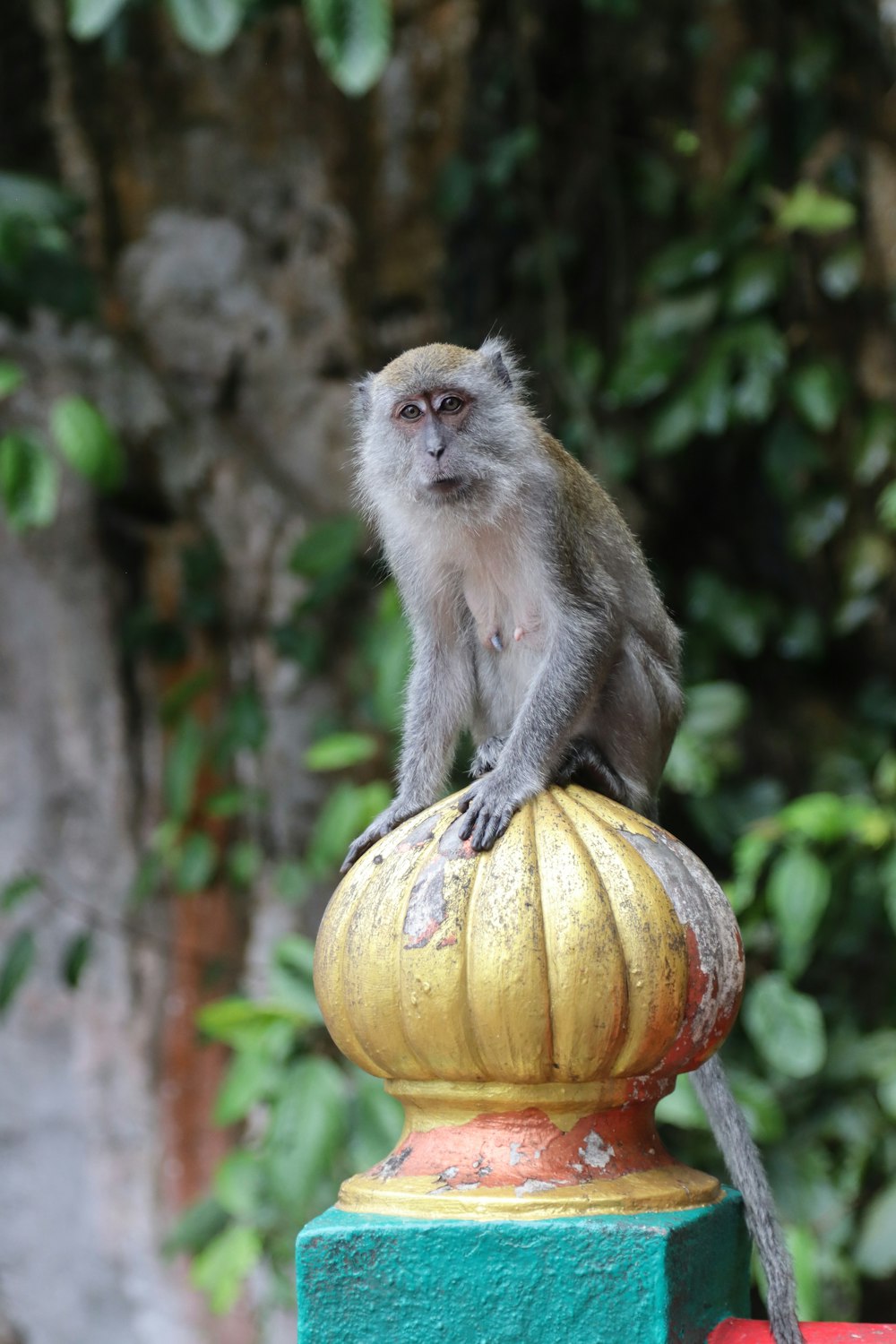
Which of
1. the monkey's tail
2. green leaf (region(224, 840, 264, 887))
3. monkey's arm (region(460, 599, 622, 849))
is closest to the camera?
the monkey's tail

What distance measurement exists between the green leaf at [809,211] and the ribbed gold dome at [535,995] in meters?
3.26

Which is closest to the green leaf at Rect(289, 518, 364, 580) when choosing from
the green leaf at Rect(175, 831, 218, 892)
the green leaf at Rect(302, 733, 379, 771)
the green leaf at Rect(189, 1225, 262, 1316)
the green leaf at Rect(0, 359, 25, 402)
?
the green leaf at Rect(302, 733, 379, 771)

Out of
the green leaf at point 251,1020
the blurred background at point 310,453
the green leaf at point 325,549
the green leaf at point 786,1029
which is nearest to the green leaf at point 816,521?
the blurred background at point 310,453

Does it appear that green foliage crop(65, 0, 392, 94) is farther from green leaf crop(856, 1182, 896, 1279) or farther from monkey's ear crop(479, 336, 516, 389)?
green leaf crop(856, 1182, 896, 1279)

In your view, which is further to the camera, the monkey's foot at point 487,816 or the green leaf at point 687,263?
the green leaf at point 687,263

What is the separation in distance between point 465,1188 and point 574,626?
1355 millimetres

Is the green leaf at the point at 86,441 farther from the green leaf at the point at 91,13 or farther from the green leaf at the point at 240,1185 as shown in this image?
the green leaf at the point at 240,1185

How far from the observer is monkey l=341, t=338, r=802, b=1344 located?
2648 millimetres

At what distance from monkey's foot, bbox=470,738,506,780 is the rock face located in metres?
2.40

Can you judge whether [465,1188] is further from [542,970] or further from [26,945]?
[26,945]

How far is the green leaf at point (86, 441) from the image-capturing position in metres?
3.88

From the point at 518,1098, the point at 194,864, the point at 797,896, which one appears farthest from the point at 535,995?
the point at 194,864

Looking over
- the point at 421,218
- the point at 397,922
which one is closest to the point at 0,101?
the point at 421,218

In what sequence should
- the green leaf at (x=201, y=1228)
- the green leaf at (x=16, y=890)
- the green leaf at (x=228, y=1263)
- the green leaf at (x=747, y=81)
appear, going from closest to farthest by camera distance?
the green leaf at (x=228, y=1263), the green leaf at (x=201, y=1228), the green leaf at (x=16, y=890), the green leaf at (x=747, y=81)
